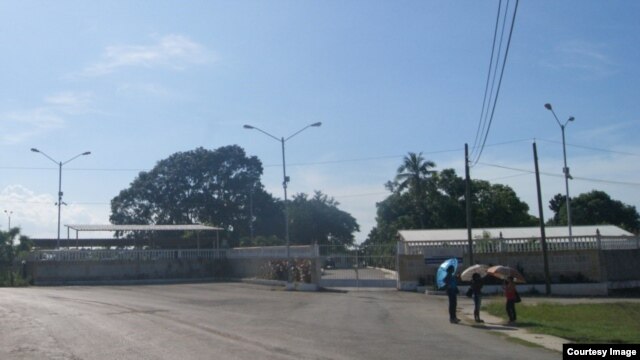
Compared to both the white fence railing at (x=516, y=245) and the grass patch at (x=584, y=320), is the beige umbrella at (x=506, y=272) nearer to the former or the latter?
the grass patch at (x=584, y=320)

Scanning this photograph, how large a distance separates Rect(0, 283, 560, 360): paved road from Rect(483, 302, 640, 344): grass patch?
5.69ft

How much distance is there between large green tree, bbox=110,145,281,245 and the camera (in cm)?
8600

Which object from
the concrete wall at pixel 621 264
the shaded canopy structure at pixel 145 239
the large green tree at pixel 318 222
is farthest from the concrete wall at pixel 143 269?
the large green tree at pixel 318 222

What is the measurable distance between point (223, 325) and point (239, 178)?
69751 mm

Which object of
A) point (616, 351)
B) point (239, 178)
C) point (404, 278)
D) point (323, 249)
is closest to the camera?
point (616, 351)

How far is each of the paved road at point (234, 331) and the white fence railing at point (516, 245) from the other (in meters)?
9.47

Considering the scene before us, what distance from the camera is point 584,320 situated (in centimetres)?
2131

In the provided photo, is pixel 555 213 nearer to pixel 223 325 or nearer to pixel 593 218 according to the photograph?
pixel 593 218

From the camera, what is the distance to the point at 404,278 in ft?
123

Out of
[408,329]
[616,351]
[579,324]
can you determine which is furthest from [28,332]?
[579,324]

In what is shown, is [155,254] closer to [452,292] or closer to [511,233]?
[511,233]

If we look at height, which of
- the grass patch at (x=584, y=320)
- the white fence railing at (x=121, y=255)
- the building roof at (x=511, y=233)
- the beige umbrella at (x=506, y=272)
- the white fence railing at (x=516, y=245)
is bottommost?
the grass patch at (x=584, y=320)

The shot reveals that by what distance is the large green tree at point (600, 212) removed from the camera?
88.4 m

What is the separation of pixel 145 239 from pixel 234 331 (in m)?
51.5
